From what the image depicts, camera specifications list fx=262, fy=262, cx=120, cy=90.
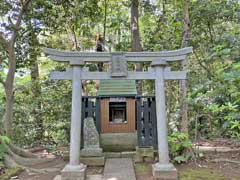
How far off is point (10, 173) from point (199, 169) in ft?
12.3

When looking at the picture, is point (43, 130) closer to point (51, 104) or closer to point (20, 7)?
point (51, 104)

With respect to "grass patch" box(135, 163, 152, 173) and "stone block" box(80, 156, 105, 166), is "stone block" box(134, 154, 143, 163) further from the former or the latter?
"stone block" box(80, 156, 105, 166)

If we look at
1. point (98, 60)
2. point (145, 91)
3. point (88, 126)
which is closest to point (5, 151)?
point (88, 126)

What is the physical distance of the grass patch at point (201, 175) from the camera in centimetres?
478

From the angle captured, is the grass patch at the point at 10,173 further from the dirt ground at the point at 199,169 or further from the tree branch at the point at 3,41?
the tree branch at the point at 3,41

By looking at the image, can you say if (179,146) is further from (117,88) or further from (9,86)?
(9,86)

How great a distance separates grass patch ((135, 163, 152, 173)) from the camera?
5.42m

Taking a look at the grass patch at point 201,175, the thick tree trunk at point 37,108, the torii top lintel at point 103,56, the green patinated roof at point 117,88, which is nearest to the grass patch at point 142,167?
the grass patch at point 201,175

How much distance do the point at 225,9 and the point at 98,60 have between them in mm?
5721

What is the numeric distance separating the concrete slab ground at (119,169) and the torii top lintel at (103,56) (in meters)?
2.23

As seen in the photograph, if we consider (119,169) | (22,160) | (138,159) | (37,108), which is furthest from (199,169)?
(37,108)

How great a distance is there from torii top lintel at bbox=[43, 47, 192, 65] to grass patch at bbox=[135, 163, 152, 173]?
2276mm

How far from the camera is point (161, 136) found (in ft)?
16.7

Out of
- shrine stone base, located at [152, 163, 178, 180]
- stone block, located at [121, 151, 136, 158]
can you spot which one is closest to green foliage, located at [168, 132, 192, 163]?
shrine stone base, located at [152, 163, 178, 180]
